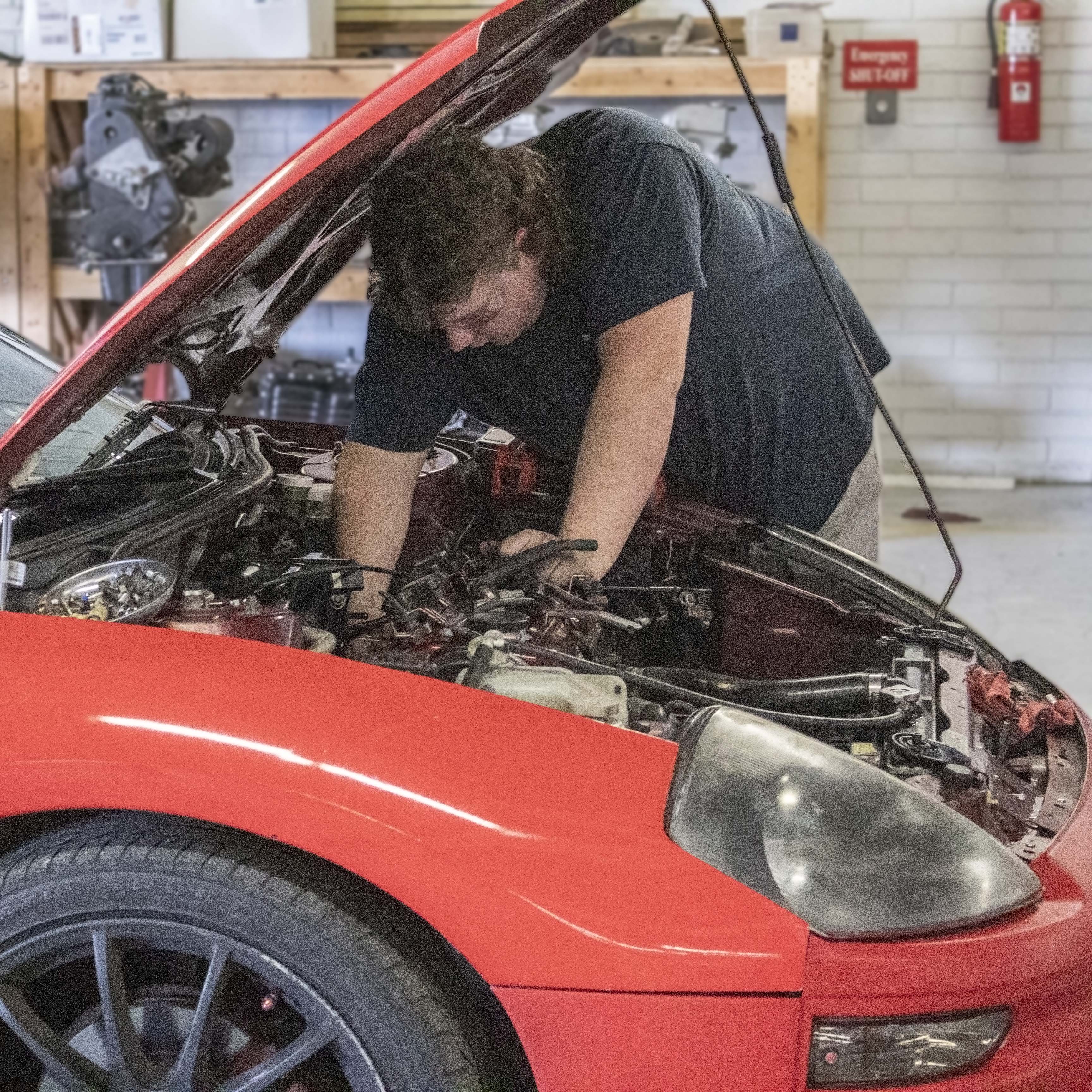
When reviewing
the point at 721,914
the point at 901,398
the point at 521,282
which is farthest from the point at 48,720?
A: the point at 901,398

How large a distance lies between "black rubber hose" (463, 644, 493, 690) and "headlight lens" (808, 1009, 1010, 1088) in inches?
17.7

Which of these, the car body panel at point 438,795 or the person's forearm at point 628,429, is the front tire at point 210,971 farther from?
the person's forearm at point 628,429

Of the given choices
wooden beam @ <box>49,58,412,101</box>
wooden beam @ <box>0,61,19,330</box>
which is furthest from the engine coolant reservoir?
wooden beam @ <box>0,61,19,330</box>

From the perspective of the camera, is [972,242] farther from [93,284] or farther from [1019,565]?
[93,284]

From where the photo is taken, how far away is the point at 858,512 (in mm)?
2186

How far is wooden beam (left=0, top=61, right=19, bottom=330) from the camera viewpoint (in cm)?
556

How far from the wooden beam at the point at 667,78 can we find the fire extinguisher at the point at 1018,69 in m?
1.41

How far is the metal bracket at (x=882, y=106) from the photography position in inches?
243

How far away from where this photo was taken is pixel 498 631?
1392mm

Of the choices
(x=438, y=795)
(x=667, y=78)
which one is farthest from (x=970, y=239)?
(x=438, y=795)

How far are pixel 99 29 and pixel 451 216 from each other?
458cm

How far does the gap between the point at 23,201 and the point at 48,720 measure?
531 cm

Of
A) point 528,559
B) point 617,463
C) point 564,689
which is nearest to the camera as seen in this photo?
point 564,689

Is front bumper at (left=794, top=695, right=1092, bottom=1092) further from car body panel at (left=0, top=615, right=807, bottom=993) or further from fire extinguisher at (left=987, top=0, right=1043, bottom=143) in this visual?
fire extinguisher at (left=987, top=0, right=1043, bottom=143)
